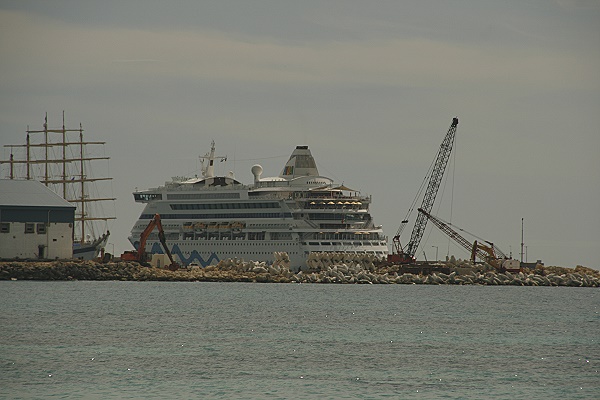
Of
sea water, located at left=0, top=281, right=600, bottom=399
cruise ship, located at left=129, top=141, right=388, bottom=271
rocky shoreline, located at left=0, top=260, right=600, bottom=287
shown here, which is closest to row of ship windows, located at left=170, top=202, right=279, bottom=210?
cruise ship, located at left=129, top=141, right=388, bottom=271

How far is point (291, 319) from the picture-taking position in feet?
184

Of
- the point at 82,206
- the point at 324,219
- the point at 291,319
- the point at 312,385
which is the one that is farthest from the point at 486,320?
the point at 82,206

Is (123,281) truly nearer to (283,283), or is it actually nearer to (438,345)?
(283,283)

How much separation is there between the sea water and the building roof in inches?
883

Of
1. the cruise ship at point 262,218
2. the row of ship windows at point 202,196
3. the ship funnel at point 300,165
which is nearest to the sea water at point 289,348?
the cruise ship at point 262,218

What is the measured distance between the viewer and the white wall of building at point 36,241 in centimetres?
9425

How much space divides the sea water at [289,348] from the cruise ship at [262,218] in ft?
113

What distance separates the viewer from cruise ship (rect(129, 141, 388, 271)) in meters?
108

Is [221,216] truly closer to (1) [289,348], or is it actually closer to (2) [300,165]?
(2) [300,165]

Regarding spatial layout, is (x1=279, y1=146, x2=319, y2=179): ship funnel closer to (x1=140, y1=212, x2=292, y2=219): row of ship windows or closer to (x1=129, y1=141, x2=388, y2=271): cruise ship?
(x1=129, y1=141, x2=388, y2=271): cruise ship

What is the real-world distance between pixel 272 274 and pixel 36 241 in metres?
19.7

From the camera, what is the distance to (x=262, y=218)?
365 feet

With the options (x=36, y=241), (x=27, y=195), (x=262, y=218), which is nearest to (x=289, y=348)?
(x=36, y=241)

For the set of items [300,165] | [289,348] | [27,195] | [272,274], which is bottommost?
[289,348]
